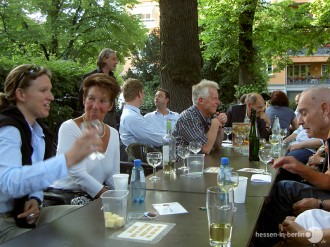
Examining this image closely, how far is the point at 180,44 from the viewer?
6.30 metres

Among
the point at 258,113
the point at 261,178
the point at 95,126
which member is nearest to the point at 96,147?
the point at 95,126

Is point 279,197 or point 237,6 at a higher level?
point 237,6

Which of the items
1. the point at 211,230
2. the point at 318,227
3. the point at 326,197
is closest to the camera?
the point at 211,230

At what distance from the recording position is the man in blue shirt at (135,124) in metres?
4.68

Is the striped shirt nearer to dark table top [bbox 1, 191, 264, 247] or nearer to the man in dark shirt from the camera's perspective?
the man in dark shirt

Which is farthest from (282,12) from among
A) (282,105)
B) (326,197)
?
(326,197)

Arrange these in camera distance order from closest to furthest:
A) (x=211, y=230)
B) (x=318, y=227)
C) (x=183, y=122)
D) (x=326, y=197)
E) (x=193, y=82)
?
(x=211, y=230), (x=318, y=227), (x=326, y=197), (x=183, y=122), (x=193, y=82)

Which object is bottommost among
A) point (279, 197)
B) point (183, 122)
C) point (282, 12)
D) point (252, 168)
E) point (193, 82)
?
point (279, 197)

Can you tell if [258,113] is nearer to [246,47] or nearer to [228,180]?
[228,180]

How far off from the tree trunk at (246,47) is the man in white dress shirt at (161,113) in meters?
7.77

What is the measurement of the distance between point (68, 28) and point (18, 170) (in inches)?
577

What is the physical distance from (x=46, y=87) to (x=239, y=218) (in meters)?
1.42

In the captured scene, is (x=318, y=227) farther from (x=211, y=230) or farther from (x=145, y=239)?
(x=145, y=239)

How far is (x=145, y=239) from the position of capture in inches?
61.2
